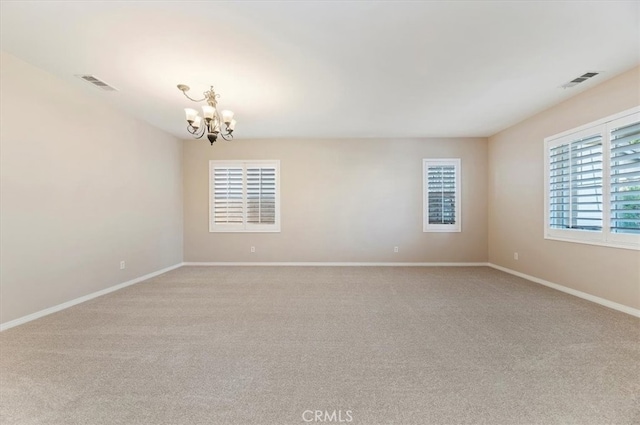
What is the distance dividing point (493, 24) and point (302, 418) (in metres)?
3.24

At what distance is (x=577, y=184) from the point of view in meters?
3.63

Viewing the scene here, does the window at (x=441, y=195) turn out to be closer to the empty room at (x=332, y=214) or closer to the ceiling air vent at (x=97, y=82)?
the empty room at (x=332, y=214)

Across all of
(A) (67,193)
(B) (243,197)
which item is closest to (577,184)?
(B) (243,197)

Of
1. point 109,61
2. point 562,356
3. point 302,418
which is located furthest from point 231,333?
point 109,61

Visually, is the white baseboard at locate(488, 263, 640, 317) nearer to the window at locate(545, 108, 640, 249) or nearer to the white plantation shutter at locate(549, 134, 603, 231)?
the window at locate(545, 108, 640, 249)

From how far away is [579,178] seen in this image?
3.59 meters

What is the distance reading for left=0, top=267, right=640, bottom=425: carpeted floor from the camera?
155 centimetres

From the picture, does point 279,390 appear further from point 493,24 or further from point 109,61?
point 109,61

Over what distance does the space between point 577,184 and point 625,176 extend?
1.98 feet

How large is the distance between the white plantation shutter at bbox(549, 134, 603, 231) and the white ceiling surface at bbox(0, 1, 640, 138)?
2.43 ft

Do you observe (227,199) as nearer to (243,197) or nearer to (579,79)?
(243,197)

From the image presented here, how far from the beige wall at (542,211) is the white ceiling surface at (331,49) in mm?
269

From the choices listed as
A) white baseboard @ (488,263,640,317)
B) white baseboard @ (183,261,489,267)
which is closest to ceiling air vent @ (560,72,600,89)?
white baseboard @ (488,263,640,317)

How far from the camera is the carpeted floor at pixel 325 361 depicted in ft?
5.09
